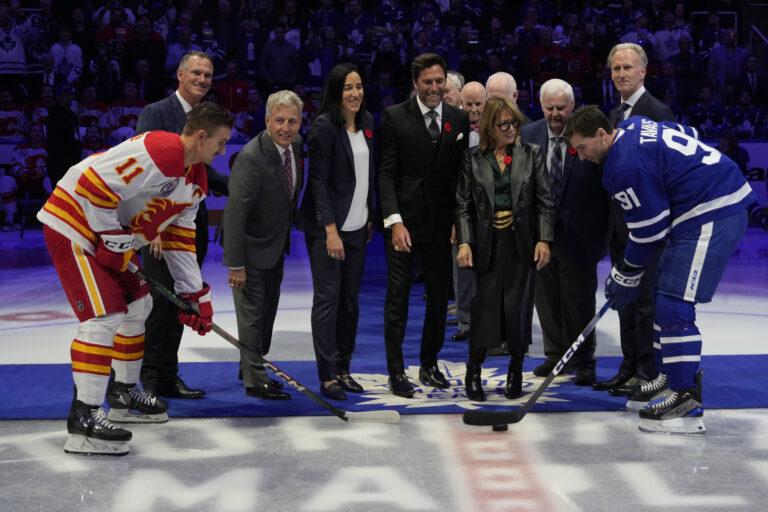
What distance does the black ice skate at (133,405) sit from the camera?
4.22 meters

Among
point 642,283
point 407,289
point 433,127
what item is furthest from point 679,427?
point 433,127

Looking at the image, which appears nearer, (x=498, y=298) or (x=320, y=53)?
(x=498, y=298)

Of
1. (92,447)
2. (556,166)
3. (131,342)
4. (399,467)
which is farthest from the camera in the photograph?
(556,166)

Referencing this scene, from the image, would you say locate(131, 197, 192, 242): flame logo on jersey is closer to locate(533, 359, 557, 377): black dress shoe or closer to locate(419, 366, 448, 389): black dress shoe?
locate(419, 366, 448, 389): black dress shoe

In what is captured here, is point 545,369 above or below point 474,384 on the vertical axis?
below

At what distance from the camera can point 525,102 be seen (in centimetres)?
1110

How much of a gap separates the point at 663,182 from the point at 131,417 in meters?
2.55

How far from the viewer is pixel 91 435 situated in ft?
12.3

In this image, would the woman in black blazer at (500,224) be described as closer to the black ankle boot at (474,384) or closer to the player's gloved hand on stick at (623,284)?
the black ankle boot at (474,384)

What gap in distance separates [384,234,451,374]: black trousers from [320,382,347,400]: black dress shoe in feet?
0.94

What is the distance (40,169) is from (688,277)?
8728 mm

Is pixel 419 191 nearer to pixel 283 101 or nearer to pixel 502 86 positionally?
pixel 283 101

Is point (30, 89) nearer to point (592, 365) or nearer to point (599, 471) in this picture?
point (592, 365)

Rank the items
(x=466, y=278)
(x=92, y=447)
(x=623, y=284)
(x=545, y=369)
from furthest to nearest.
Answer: (x=466, y=278), (x=545, y=369), (x=623, y=284), (x=92, y=447)
